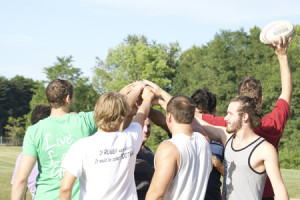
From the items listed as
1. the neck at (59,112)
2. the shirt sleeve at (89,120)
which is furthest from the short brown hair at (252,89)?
the neck at (59,112)

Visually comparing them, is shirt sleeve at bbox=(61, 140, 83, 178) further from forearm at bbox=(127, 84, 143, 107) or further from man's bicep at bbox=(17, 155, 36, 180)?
forearm at bbox=(127, 84, 143, 107)

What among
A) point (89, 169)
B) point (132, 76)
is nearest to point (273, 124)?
point (89, 169)

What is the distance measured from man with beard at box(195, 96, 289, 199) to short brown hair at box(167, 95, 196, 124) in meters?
0.59

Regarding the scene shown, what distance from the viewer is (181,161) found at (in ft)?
11.5

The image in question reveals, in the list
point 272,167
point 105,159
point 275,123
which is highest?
point 275,123

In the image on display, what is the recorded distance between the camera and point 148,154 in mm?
5164

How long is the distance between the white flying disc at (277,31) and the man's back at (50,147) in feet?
9.27

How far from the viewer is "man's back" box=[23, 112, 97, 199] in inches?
158

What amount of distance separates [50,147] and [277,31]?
3284mm

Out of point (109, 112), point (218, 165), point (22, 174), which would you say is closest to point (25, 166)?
point (22, 174)

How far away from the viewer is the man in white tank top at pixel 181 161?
3443 millimetres

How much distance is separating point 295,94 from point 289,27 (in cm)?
4058

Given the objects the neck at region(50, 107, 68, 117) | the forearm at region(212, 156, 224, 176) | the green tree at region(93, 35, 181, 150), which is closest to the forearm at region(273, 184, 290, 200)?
the forearm at region(212, 156, 224, 176)

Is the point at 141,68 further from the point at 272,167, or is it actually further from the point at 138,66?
the point at 272,167
